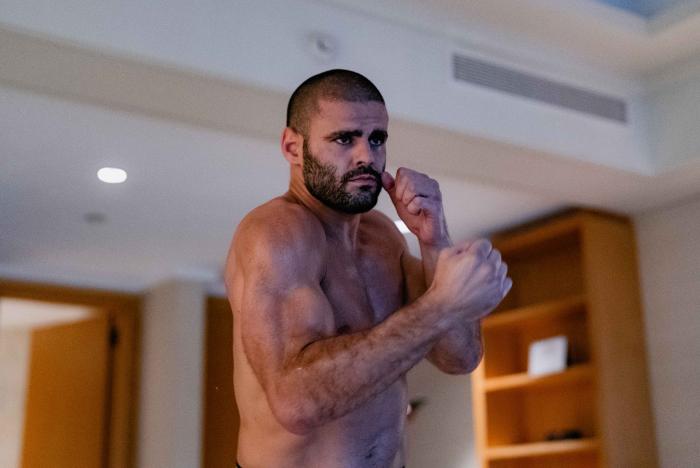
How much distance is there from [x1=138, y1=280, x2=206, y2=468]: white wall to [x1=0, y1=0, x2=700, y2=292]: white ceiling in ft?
1.45

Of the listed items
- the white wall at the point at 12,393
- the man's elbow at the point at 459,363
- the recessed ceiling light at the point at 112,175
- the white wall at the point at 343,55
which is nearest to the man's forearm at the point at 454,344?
the man's elbow at the point at 459,363

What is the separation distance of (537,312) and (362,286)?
286 cm

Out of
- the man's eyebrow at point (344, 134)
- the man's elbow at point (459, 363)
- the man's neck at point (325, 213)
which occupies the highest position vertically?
the man's eyebrow at point (344, 134)

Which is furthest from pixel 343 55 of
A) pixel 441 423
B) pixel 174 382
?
pixel 441 423

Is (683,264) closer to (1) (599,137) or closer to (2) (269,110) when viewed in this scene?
(1) (599,137)

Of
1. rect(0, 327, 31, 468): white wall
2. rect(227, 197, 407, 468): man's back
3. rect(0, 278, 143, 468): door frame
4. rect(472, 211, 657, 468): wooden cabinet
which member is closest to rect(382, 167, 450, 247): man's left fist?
rect(227, 197, 407, 468): man's back

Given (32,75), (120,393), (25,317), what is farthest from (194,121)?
(25,317)

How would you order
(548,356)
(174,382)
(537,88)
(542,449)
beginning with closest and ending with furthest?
1. (537,88)
2. (542,449)
3. (548,356)
4. (174,382)

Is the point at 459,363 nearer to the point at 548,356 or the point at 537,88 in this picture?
the point at 537,88

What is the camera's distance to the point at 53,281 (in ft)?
16.0

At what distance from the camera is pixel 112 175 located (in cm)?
350

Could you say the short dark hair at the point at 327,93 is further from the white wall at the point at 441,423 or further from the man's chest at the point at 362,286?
the white wall at the point at 441,423

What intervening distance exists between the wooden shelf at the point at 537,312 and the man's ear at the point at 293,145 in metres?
2.81

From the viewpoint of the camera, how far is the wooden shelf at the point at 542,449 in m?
3.78
